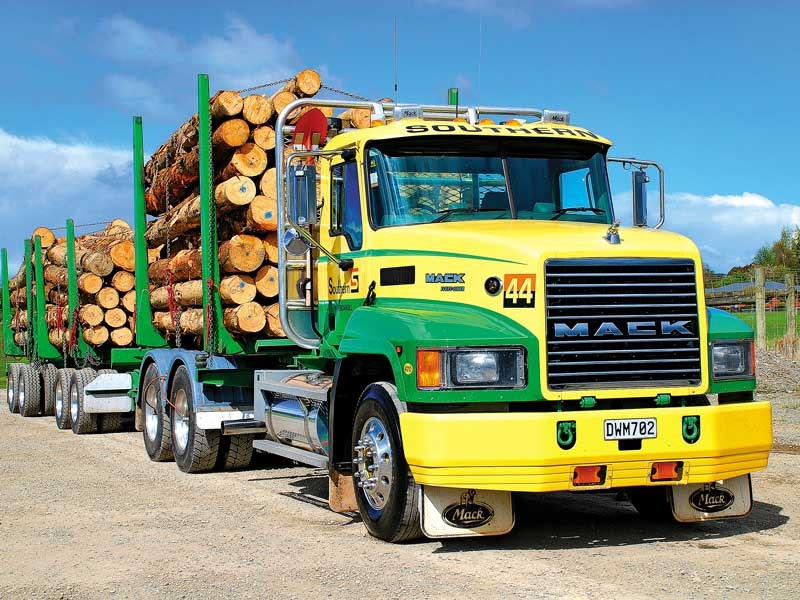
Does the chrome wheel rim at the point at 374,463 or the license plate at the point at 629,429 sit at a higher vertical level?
the license plate at the point at 629,429

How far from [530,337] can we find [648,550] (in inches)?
64.6

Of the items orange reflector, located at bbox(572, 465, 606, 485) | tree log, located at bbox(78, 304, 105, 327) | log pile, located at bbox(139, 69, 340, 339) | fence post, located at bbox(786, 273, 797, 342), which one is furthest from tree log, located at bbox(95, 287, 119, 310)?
fence post, located at bbox(786, 273, 797, 342)

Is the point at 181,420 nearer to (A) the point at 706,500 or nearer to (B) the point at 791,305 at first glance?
(A) the point at 706,500

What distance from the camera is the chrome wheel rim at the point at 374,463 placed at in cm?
775

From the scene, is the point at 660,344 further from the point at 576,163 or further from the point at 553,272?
the point at 576,163

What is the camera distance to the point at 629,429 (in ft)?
23.7

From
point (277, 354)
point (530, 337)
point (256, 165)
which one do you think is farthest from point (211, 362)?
point (530, 337)

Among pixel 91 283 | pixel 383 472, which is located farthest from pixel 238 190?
pixel 91 283

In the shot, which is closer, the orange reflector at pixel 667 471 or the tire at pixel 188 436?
the orange reflector at pixel 667 471

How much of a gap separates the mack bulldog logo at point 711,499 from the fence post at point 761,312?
13702mm

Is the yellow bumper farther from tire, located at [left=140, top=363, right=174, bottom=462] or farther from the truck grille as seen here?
tire, located at [left=140, top=363, right=174, bottom=462]

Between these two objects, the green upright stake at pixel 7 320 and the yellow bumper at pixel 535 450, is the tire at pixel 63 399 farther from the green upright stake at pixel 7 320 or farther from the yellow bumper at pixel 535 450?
the yellow bumper at pixel 535 450

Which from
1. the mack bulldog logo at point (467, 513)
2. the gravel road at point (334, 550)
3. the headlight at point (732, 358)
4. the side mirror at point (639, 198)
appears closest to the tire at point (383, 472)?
the gravel road at point (334, 550)

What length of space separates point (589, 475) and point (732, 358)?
55.3 inches
